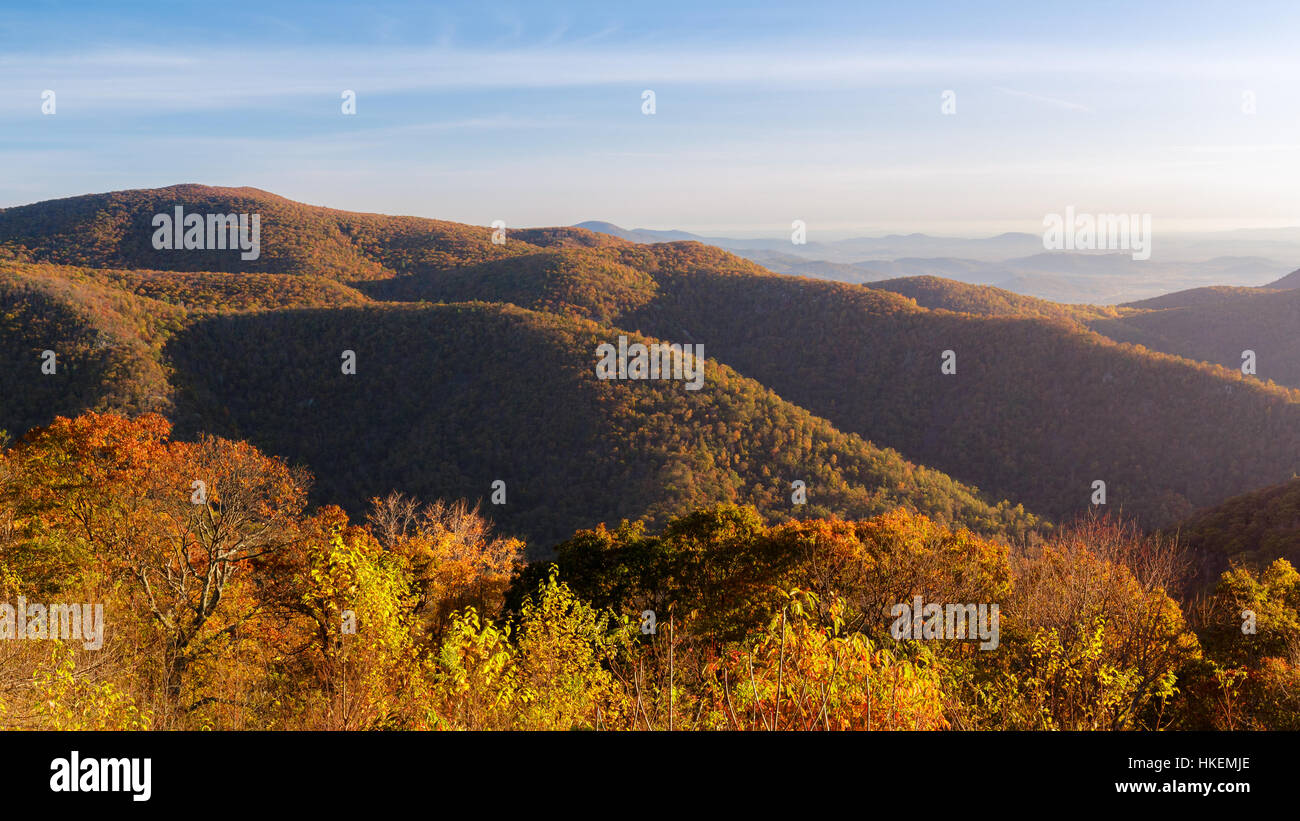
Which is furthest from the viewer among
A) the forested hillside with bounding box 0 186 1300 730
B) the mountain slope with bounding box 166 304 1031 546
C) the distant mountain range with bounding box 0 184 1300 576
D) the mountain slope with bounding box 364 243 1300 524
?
the mountain slope with bounding box 364 243 1300 524

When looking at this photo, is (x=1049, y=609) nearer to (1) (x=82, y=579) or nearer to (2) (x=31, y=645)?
(2) (x=31, y=645)

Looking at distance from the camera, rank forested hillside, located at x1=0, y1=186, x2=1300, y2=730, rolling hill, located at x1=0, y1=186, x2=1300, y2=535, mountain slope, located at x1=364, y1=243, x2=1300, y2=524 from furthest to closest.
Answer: mountain slope, located at x1=364, y1=243, x2=1300, y2=524
rolling hill, located at x1=0, y1=186, x2=1300, y2=535
forested hillside, located at x1=0, y1=186, x2=1300, y2=730

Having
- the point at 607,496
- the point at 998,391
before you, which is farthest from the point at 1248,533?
the point at 998,391

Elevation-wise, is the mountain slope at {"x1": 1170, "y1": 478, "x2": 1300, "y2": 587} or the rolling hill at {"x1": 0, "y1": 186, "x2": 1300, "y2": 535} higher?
the rolling hill at {"x1": 0, "y1": 186, "x2": 1300, "y2": 535}

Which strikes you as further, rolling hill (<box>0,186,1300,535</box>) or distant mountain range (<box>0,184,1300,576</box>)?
rolling hill (<box>0,186,1300,535</box>)

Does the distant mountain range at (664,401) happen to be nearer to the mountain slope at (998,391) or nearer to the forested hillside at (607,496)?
the mountain slope at (998,391)

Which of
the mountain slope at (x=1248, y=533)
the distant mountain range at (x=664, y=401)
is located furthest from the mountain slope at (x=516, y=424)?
the mountain slope at (x=1248, y=533)

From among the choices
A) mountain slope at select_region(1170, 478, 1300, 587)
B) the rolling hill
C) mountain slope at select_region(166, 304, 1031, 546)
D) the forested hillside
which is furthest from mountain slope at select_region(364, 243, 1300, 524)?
mountain slope at select_region(1170, 478, 1300, 587)

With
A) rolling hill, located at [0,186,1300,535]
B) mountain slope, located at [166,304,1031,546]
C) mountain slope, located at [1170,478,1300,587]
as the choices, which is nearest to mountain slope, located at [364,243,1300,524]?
rolling hill, located at [0,186,1300,535]

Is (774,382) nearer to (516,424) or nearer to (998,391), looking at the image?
(998,391)

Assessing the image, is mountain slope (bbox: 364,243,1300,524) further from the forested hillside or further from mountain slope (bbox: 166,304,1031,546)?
mountain slope (bbox: 166,304,1031,546)

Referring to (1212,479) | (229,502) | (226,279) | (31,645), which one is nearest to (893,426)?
(1212,479)
